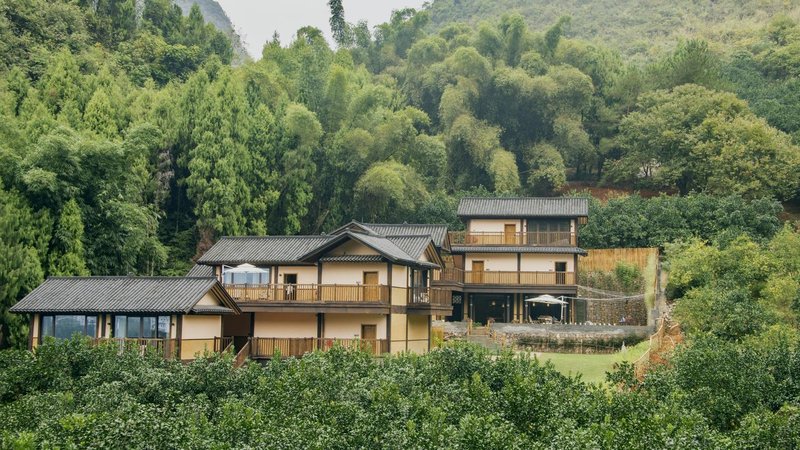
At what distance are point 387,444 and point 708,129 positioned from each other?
44067 millimetres

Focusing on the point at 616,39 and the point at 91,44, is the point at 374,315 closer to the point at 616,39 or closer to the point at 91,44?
the point at 91,44

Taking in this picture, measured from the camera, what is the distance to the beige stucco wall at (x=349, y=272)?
37.0m

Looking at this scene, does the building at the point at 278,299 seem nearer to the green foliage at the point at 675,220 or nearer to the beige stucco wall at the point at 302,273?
the beige stucco wall at the point at 302,273

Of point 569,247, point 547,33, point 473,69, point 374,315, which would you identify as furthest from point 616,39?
point 374,315

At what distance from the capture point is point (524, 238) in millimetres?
50219

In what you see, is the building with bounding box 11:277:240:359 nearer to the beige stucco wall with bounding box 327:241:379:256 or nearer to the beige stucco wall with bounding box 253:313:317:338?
the beige stucco wall with bounding box 253:313:317:338

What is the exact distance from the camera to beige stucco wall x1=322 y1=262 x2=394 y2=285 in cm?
3703

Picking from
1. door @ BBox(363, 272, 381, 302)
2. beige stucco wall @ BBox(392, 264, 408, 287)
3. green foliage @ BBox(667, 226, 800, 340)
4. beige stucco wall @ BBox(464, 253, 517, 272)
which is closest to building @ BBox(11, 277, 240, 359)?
door @ BBox(363, 272, 381, 302)

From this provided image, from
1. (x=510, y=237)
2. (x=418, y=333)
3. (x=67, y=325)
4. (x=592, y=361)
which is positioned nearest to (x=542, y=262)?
(x=510, y=237)

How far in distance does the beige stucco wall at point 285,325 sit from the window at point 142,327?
5522 mm

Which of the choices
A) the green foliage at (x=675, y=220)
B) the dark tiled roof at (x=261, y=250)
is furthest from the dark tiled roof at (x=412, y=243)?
the green foliage at (x=675, y=220)

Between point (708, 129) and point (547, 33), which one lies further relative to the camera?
point (547, 33)

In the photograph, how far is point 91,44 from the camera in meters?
59.2

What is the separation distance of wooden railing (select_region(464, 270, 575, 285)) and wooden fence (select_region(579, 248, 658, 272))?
2.94m
